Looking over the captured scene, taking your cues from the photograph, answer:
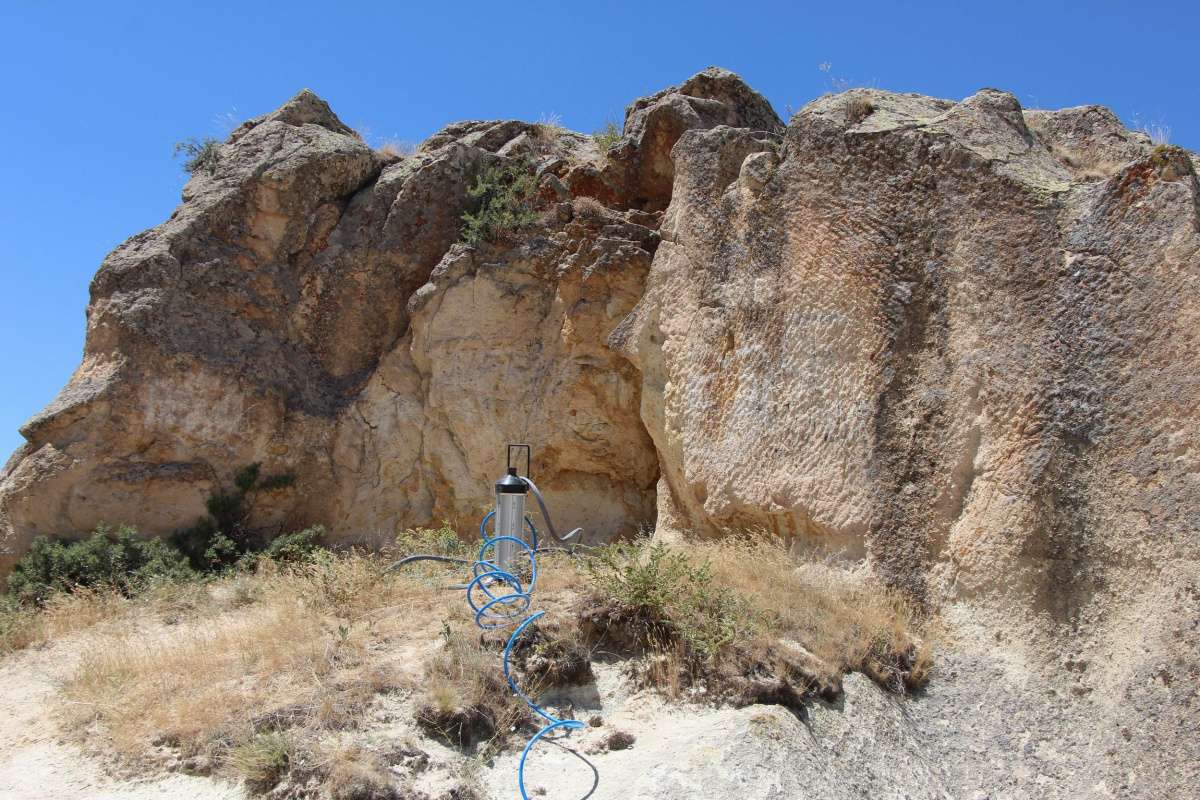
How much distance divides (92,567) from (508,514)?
463 cm

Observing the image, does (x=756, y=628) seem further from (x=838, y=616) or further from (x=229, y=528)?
(x=229, y=528)

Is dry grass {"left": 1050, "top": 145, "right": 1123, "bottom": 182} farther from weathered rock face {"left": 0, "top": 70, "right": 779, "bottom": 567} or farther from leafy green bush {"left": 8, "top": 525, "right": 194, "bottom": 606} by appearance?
leafy green bush {"left": 8, "top": 525, "right": 194, "bottom": 606}

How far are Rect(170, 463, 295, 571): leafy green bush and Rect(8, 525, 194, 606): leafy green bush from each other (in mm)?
332

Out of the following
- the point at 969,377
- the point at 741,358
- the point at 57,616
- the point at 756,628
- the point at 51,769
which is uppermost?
the point at 741,358

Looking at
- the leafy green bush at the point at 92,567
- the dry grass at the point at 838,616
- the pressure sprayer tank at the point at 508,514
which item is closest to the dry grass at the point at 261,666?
the pressure sprayer tank at the point at 508,514

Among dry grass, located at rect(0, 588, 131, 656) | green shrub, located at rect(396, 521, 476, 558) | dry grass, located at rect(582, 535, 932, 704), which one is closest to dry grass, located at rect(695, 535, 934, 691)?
dry grass, located at rect(582, 535, 932, 704)

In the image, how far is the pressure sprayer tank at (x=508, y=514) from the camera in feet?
20.4

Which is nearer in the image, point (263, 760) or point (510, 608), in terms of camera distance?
point (263, 760)

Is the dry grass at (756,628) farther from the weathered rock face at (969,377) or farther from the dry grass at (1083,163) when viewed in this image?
the dry grass at (1083,163)

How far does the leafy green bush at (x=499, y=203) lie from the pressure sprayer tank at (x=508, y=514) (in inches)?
166

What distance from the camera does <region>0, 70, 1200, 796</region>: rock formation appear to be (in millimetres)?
5527

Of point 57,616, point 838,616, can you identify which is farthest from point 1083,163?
point 57,616

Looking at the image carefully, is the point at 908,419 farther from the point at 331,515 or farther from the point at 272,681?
the point at 331,515

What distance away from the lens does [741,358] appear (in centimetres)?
760
